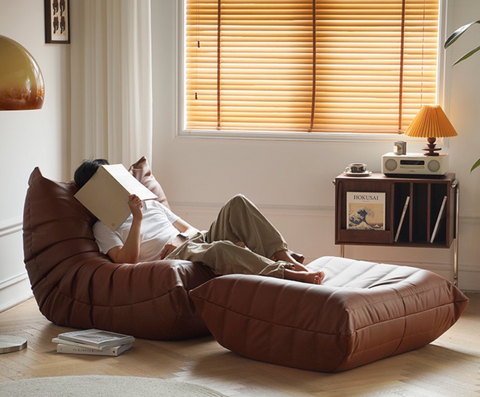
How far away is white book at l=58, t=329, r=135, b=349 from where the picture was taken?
10.6 ft

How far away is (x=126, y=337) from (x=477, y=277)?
232cm

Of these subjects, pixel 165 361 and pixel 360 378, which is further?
pixel 165 361

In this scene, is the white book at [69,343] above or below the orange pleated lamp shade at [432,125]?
below

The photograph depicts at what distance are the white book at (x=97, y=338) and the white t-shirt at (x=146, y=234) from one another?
20.5 inches

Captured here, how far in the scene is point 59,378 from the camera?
2.91 m

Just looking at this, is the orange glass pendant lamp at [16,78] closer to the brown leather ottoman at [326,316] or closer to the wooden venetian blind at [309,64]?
the brown leather ottoman at [326,316]

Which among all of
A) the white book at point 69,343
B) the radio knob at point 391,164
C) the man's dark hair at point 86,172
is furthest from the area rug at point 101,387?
the radio knob at point 391,164

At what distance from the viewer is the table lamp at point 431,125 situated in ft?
13.8

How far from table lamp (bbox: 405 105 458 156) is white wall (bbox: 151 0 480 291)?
1.06 feet

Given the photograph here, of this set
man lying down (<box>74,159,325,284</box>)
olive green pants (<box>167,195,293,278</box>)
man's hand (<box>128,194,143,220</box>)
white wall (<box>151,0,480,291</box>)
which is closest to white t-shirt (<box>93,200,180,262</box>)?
man lying down (<box>74,159,325,284</box>)

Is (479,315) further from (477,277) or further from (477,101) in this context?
(477,101)

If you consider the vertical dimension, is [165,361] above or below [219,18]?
below

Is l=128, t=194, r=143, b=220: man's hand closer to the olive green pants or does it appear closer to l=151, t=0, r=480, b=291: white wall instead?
the olive green pants

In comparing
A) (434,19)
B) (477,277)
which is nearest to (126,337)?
(477,277)
